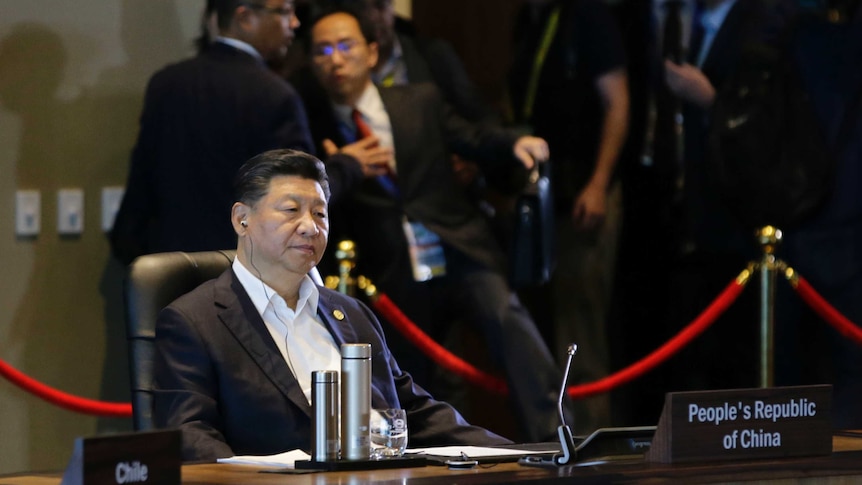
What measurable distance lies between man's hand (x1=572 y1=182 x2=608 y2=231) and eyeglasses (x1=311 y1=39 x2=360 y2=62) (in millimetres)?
1160

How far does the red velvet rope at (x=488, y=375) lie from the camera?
16.1ft

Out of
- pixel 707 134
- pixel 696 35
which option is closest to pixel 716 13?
pixel 696 35

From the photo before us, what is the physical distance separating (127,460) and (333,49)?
321cm

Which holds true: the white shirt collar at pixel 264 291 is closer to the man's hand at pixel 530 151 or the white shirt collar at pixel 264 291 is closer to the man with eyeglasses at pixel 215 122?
the man with eyeglasses at pixel 215 122

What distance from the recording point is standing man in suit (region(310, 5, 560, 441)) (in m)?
5.32

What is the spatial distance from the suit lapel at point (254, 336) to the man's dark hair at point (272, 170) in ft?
0.69

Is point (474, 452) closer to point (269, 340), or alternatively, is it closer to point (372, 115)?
point (269, 340)

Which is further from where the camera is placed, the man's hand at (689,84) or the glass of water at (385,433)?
the man's hand at (689,84)

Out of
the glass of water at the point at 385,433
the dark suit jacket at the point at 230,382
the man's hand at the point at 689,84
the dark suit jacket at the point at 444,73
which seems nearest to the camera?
the glass of water at the point at 385,433

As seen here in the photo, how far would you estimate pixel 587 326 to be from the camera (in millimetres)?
6156

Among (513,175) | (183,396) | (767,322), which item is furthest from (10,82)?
(767,322)

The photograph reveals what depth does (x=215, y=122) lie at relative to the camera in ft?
15.8

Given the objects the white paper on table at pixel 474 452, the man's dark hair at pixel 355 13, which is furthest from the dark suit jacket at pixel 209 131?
the white paper on table at pixel 474 452

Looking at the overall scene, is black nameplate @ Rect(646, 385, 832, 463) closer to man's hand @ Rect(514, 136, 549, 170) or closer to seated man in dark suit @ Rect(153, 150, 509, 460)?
seated man in dark suit @ Rect(153, 150, 509, 460)
